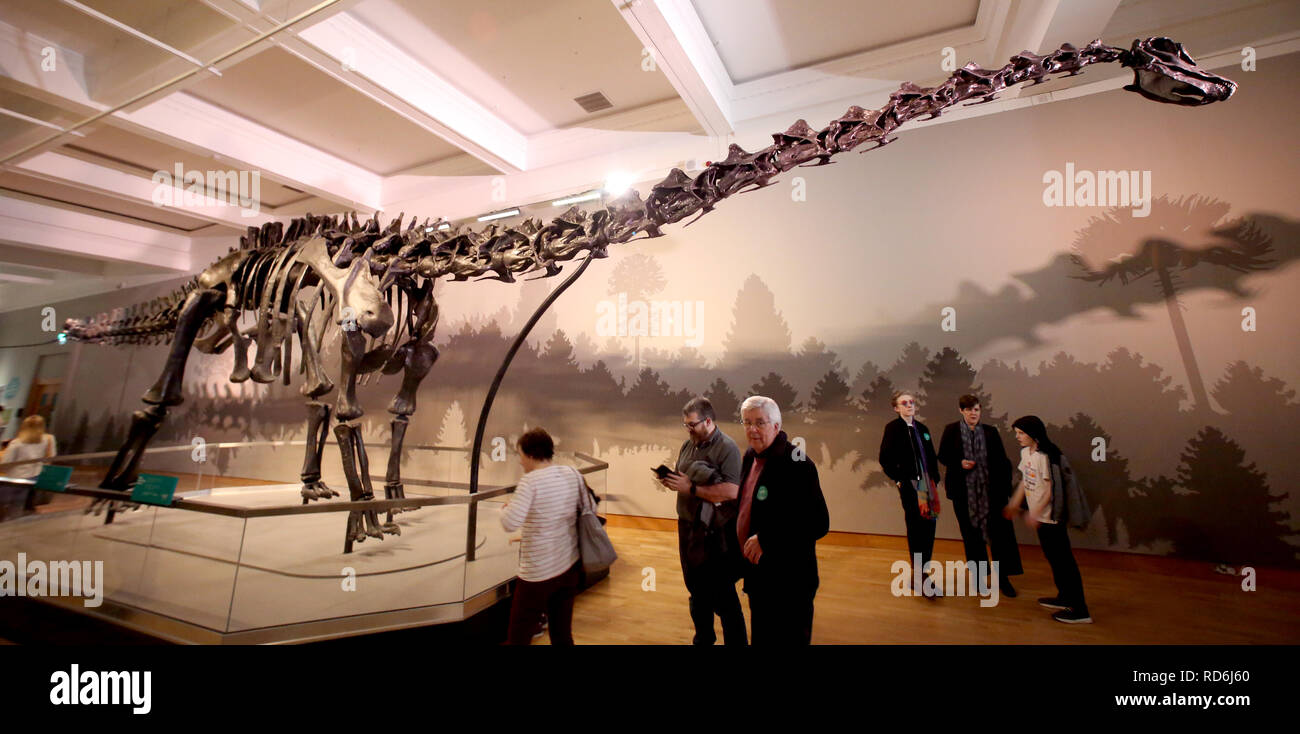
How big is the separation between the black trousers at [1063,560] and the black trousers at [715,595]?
2.06 m

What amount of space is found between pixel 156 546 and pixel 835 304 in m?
5.54

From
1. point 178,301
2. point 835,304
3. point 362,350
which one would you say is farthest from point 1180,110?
point 178,301

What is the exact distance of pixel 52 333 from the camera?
30.2ft

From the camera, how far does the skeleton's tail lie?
5.41 m

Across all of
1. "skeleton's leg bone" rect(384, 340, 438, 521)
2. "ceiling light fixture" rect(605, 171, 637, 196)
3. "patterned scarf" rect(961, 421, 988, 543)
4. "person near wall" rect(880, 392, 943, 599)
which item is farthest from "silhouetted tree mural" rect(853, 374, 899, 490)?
"skeleton's leg bone" rect(384, 340, 438, 521)

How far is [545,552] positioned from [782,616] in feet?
3.33

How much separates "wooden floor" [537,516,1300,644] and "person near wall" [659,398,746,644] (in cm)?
57

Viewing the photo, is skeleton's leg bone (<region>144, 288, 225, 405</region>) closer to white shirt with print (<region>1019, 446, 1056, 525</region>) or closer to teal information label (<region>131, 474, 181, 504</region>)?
teal information label (<region>131, 474, 181, 504</region>)

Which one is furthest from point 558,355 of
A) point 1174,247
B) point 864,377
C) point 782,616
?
point 1174,247

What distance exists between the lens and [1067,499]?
9.84ft

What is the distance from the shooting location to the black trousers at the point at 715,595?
2422mm

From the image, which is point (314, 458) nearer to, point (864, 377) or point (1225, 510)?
point (864, 377)
